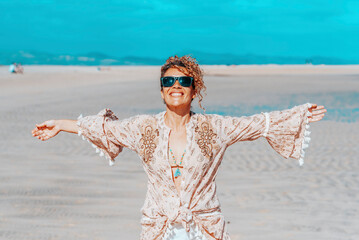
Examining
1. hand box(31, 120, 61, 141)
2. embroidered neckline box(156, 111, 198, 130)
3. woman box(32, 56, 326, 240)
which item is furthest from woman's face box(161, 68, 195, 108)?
hand box(31, 120, 61, 141)

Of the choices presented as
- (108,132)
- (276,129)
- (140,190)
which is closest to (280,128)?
(276,129)

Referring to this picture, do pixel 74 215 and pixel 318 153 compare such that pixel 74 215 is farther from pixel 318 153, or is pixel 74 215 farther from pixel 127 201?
pixel 318 153

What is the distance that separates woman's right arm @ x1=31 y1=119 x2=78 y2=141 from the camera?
12.5ft

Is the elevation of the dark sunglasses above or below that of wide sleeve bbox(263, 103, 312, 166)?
above

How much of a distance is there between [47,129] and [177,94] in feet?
3.31

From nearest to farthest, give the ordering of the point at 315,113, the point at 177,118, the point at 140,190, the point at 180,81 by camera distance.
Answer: the point at 180,81, the point at 177,118, the point at 315,113, the point at 140,190

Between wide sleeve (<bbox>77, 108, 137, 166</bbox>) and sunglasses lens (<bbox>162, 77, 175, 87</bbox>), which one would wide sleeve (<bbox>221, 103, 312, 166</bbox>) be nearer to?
sunglasses lens (<bbox>162, 77, 175, 87</bbox>)

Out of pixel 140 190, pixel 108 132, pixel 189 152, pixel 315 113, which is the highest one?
pixel 315 113

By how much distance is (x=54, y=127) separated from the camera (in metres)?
3.84

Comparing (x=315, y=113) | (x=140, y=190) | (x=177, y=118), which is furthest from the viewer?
(x=140, y=190)

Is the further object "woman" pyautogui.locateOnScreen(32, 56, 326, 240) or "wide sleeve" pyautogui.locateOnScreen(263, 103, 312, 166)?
"wide sleeve" pyautogui.locateOnScreen(263, 103, 312, 166)

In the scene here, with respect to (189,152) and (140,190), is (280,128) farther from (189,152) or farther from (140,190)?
(140,190)

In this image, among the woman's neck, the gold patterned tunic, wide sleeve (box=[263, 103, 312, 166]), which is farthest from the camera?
wide sleeve (box=[263, 103, 312, 166])

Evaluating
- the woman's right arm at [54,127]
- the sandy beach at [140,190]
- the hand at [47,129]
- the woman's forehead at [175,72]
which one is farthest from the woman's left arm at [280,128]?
the sandy beach at [140,190]
